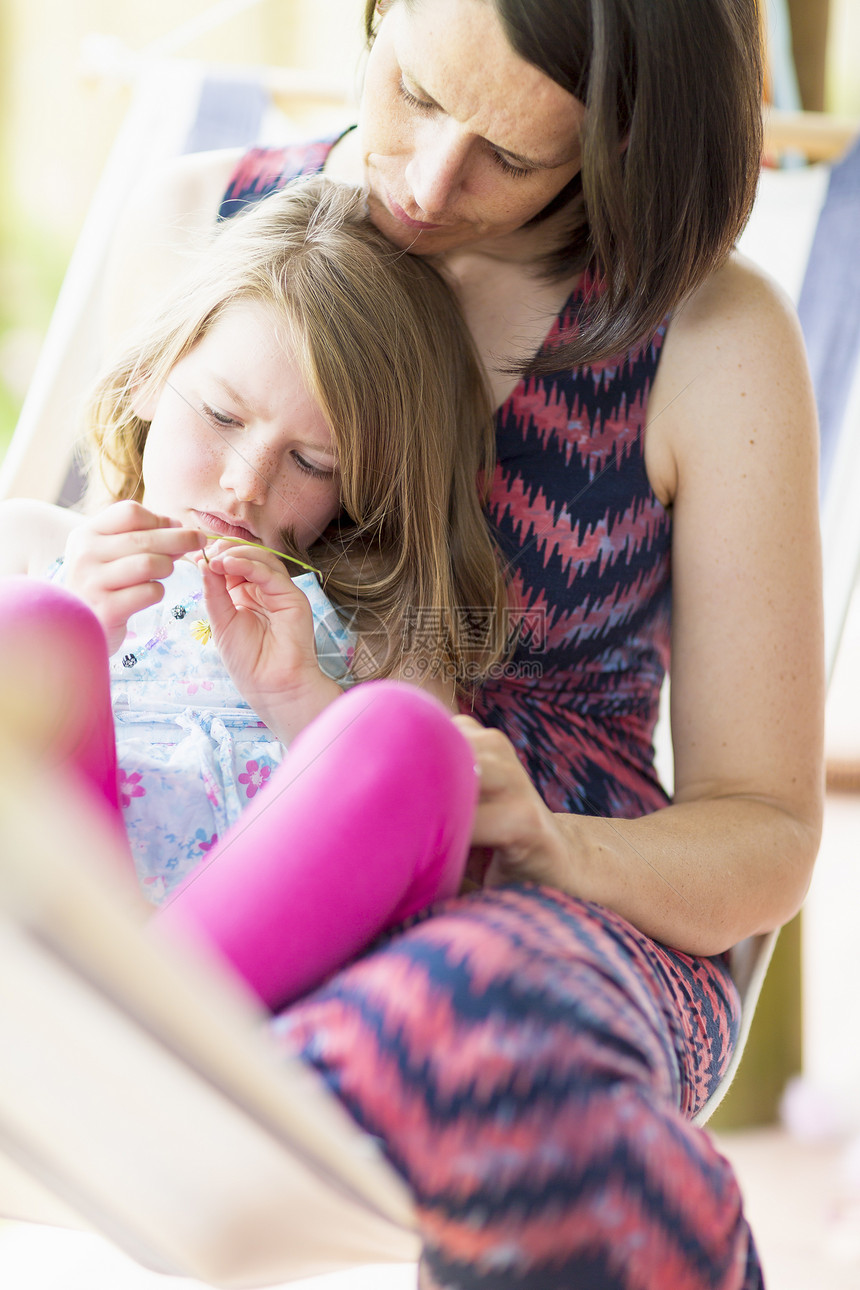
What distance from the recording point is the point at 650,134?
1.89 feet

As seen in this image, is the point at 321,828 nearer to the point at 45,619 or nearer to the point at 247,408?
the point at 45,619

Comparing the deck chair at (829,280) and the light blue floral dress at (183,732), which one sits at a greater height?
the deck chair at (829,280)

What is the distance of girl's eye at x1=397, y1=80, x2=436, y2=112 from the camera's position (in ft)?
1.93

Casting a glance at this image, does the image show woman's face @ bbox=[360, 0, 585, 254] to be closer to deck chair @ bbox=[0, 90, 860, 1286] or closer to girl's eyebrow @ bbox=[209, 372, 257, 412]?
girl's eyebrow @ bbox=[209, 372, 257, 412]

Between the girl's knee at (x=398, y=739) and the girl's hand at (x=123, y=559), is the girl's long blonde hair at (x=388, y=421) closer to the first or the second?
the girl's hand at (x=123, y=559)

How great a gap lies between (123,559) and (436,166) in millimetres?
270

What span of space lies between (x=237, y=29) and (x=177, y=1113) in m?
1.51

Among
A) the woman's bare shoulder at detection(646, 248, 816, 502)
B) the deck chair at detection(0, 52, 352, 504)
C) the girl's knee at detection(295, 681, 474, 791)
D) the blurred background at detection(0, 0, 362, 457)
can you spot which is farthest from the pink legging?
the blurred background at detection(0, 0, 362, 457)

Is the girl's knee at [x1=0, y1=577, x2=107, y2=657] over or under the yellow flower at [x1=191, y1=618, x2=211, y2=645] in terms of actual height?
over

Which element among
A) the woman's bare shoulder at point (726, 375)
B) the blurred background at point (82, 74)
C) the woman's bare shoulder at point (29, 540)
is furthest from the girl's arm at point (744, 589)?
the blurred background at point (82, 74)

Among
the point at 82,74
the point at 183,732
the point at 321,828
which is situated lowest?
the point at 183,732

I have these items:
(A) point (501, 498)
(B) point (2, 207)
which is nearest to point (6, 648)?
(A) point (501, 498)

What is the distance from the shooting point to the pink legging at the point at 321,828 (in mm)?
411

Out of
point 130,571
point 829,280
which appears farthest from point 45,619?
point 829,280
